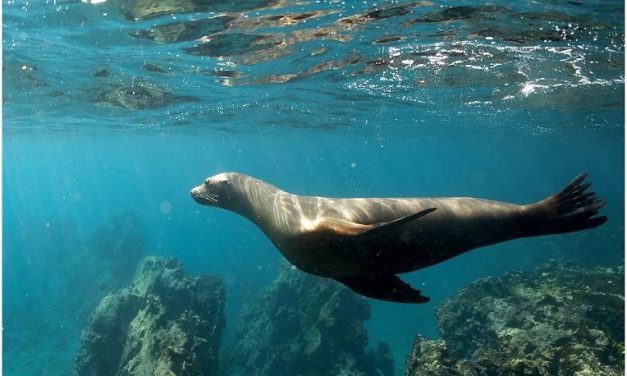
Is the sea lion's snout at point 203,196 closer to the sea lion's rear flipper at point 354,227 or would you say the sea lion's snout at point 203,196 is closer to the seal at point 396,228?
the seal at point 396,228

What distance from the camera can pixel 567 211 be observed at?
4449 mm

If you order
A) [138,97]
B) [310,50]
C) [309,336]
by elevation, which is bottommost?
[309,336]

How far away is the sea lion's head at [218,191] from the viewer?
5.57 m

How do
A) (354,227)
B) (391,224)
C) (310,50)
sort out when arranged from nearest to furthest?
1. (391,224)
2. (354,227)
3. (310,50)

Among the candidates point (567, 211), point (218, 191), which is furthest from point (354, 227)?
point (218, 191)

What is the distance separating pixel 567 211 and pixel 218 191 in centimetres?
388

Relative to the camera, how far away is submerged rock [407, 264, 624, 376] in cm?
639

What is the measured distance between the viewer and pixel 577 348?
6.59 m

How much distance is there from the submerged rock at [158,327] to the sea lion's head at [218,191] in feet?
12.8

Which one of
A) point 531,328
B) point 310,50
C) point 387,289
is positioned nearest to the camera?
point 387,289

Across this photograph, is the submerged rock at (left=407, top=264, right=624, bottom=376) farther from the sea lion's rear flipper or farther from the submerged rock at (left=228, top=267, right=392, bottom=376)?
the sea lion's rear flipper

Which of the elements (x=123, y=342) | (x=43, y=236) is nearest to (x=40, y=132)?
(x=43, y=236)

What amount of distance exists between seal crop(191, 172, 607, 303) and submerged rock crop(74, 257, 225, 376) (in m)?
4.96

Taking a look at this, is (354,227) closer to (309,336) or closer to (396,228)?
(396,228)
